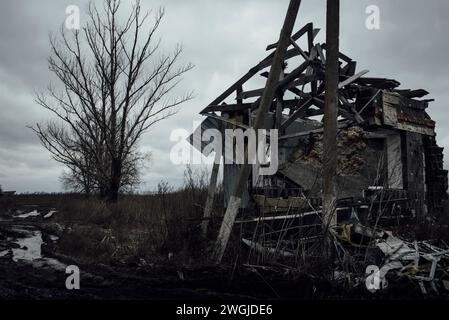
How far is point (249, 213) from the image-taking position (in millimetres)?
6727

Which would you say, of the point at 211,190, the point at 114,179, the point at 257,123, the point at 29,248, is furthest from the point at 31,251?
the point at 114,179

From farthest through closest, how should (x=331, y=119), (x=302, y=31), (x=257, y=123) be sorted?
(x=302, y=31), (x=257, y=123), (x=331, y=119)

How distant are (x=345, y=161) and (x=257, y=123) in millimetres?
4458

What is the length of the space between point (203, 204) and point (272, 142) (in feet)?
6.66

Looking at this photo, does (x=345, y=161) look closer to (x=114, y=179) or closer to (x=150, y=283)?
(x=150, y=283)

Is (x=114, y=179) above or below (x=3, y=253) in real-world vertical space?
above

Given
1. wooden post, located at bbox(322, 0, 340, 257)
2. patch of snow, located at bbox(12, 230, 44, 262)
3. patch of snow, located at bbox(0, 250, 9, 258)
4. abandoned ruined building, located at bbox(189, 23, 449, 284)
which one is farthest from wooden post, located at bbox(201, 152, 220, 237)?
patch of snow, located at bbox(0, 250, 9, 258)

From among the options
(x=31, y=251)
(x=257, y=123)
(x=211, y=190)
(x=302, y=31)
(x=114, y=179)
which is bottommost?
(x=31, y=251)

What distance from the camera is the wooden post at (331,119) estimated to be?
19.5 feet

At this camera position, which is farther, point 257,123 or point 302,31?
point 302,31

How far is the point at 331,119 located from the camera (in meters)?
6.16

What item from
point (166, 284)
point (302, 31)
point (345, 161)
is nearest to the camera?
point (166, 284)
